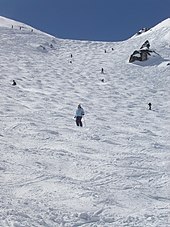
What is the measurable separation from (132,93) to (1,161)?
2022 centimetres

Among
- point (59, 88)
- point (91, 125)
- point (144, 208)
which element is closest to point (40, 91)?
point (59, 88)

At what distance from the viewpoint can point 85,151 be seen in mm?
12453

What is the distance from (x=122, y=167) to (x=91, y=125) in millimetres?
7246

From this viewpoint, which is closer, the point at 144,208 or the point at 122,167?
the point at 144,208

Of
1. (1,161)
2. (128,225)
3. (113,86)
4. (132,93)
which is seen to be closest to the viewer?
(128,225)

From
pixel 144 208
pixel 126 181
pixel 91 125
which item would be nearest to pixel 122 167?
pixel 126 181

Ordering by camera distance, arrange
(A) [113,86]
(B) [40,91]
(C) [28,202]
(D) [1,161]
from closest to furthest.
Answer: (C) [28,202], (D) [1,161], (B) [40,91], (A) [113,86]

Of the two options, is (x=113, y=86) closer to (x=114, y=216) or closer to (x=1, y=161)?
(x=1, y=161)

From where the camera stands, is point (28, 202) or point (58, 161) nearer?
point (28, 202)

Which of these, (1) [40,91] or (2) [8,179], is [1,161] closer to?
(2) [8,179]

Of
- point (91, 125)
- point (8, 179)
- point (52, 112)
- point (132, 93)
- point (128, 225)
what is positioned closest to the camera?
point (128, 225)

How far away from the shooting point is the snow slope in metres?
7.48

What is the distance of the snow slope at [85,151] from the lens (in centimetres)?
748

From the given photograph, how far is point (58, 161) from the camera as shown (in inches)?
431
